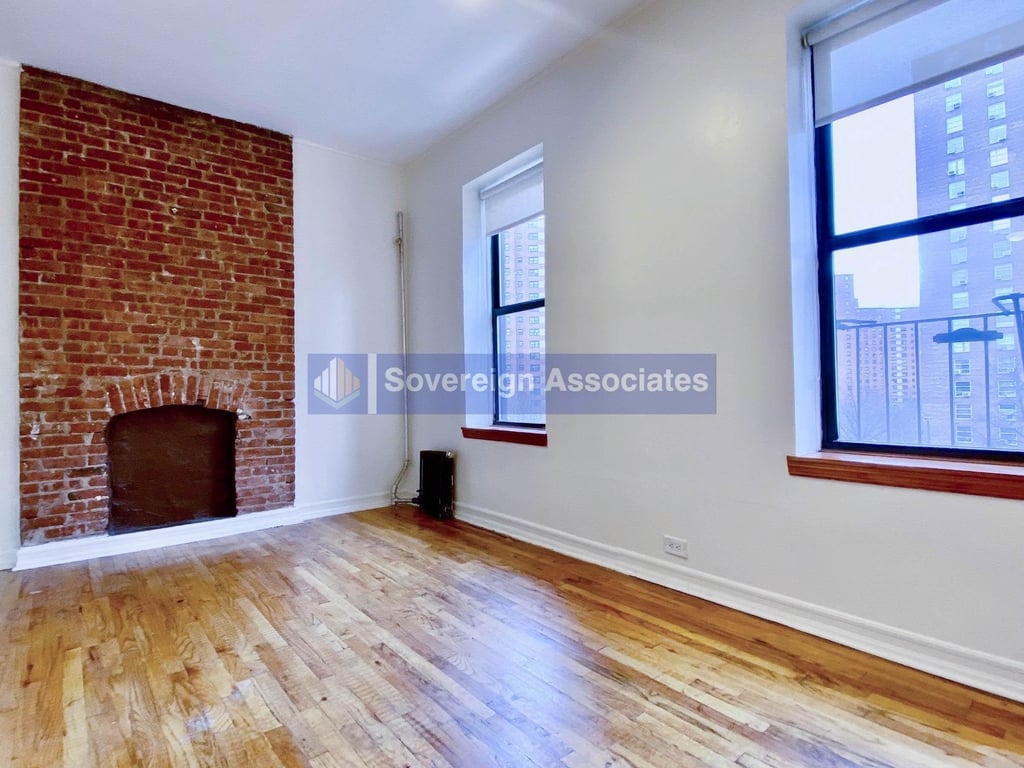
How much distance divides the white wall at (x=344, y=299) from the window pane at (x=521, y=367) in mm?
1163

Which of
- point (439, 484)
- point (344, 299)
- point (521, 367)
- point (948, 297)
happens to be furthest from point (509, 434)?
point (948, 297)

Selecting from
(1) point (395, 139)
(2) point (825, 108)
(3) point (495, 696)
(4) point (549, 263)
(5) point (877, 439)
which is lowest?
(3) point (495, 696)

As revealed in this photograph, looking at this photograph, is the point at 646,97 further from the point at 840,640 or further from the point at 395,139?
the point at 840,640

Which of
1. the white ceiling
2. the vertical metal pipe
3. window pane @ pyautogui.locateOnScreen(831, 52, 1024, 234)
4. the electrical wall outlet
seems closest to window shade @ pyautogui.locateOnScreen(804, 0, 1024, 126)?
window pane @ pyautogui.locateOnScreen(831, 52, 1024, 234)

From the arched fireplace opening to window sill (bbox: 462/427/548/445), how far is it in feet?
5.85

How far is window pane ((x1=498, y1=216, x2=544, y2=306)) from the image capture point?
383 centimetres

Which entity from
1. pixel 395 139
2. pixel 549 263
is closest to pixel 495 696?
pixel 549 263

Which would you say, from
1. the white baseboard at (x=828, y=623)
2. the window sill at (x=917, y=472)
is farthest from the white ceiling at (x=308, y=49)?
the white baseboard at (x=828, y=623)

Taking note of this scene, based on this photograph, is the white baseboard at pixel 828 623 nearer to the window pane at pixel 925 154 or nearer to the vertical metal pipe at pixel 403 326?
the window pane at pixel 925 154

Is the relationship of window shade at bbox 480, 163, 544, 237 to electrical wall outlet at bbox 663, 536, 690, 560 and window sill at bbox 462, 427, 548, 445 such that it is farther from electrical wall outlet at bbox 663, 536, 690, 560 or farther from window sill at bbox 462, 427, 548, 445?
electrical wall outlet at bbox 663, 536, 690, 560

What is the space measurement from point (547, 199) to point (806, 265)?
1.65m

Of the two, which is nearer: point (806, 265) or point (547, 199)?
point (806, 265)

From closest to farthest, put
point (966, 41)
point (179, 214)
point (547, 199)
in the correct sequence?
point (966, 41) < point (547, 199) < point (179, 214)

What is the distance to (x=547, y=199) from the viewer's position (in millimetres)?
3385
